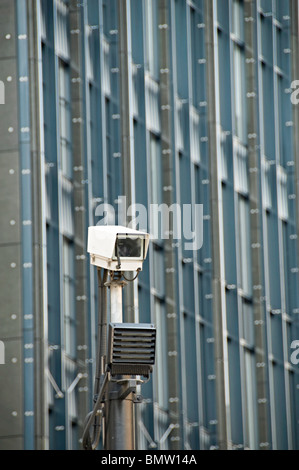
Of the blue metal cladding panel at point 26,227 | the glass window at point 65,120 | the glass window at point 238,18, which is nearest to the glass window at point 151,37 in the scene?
the glass window at point 65,120

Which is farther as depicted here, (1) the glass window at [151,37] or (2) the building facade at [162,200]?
(1) the glass window at [151,37]

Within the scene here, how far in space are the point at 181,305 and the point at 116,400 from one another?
2153 centimetres

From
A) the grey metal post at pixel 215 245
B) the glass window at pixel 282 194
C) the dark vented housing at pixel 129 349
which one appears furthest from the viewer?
the glass window at pixel 282 194

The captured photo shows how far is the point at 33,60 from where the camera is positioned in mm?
30344

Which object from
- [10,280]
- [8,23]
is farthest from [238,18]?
[10,280]

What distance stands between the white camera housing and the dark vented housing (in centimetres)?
104

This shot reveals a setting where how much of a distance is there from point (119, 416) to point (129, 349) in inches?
31.1

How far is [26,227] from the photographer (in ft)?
97.2

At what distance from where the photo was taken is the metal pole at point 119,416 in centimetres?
1499

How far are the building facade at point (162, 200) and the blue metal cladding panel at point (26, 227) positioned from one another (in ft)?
0.10

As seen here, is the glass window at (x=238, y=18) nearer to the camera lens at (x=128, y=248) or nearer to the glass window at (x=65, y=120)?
the glass window at (x=65, y=120)

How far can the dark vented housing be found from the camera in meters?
14.9

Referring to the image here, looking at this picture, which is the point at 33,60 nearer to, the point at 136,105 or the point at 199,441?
the point at 136,105
